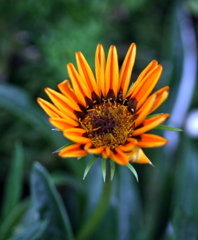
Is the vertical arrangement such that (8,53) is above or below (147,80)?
above

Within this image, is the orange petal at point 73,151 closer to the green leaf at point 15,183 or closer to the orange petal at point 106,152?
the orange petal at point 106,152

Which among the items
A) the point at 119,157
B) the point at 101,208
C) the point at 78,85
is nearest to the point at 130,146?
the point at 119,157

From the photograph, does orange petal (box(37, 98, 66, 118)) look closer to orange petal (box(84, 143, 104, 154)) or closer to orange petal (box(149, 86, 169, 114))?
orange petal (box(84, 143, 104, 154))

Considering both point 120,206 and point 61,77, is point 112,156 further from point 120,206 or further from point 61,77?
point 61,77

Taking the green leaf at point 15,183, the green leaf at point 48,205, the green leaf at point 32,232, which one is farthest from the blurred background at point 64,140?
the green leaf at point 32,232

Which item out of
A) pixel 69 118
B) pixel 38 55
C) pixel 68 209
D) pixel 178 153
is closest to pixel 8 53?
pixel 38 55

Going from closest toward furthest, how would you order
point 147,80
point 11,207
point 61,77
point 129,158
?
1. point 129,158
2. point 147,80
3. point 11,207
4. point 61,77

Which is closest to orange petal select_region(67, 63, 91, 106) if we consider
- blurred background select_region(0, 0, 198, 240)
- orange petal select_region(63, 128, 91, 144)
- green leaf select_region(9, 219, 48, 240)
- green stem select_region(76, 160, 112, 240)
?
orange petal select_region(63, 128, 91, 144)
